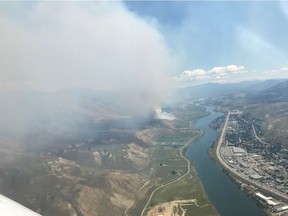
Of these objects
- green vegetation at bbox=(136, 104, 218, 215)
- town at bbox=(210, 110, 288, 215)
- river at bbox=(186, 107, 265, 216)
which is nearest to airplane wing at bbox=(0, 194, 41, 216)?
green vegetation at bbox=(136, 104, 218, 215)

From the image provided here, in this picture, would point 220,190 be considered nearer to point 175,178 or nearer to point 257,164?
point 175,178

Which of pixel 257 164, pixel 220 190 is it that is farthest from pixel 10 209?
pixel 257 164

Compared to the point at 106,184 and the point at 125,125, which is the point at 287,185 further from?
the point at 125,125

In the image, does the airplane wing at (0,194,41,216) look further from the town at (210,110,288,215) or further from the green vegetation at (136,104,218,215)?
the town at (210,110,288,215)

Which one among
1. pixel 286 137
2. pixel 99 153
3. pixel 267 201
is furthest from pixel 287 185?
pixel 99 153

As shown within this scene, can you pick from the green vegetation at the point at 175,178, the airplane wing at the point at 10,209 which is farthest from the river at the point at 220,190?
the airplane wing at the point at 10,209

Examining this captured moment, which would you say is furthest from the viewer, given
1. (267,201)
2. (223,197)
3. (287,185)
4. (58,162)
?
(58,162)

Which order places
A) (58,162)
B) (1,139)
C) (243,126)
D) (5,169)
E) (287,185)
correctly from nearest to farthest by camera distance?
(287,185) → (5,169) → (58,162) → (1,139) → (243,126)
